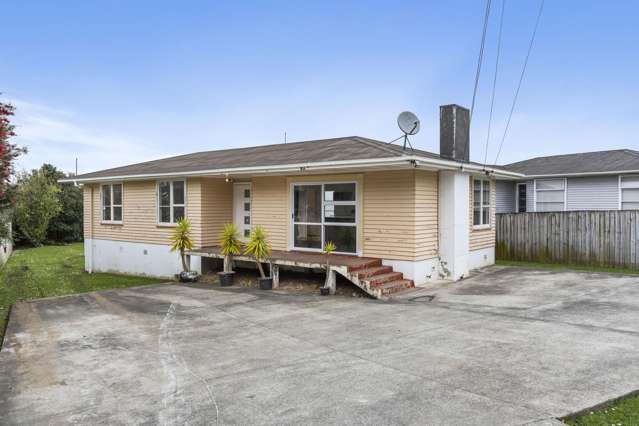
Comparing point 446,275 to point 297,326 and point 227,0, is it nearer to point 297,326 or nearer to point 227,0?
point 297,326

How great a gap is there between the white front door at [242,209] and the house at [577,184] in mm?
8582

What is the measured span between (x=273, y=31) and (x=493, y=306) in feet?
39.2

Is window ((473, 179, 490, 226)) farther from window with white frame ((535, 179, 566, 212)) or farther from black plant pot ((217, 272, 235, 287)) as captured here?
black plant pot ((217, 272, 235, 287))

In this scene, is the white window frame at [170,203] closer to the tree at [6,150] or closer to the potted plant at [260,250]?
the potted plant at [260,250]

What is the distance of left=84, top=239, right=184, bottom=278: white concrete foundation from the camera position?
46.9 ft

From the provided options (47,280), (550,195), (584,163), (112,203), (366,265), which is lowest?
(47,280)

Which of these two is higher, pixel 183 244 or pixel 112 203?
pixel 112 203

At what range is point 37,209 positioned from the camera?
89.2 feet

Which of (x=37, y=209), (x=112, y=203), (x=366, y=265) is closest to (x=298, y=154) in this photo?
(x=366, y=265)

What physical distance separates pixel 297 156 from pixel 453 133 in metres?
3.99

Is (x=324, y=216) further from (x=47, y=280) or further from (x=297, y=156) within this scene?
(x=47, y=280)

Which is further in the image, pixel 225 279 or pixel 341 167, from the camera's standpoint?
pixel 225 279

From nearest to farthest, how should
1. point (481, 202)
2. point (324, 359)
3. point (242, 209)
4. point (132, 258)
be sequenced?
1. point (324, 359)
2. point (481, 202)
3. point (242, 209)
4. point (132, 258)

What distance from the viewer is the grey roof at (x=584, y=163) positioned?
1682 centimetres
